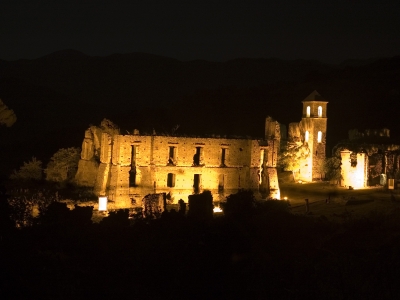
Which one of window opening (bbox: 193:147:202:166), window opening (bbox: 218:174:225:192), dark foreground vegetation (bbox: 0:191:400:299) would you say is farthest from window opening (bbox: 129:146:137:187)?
dark foreground vegetation (bbox: 0:191:400:299)

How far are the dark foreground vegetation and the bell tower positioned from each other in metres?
20.9

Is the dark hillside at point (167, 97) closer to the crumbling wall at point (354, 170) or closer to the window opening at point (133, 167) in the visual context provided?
Answer: the window opening at point (133, 167)

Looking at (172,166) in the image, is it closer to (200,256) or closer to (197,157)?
(197,157)

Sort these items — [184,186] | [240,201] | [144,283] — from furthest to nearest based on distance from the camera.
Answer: [184,186], [240,201], [144,283]

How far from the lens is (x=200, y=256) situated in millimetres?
26828

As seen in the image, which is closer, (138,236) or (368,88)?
(138,236)

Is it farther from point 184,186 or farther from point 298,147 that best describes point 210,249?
point 298,147

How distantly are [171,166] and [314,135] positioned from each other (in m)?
19.6

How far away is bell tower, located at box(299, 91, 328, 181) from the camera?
56.4 metres

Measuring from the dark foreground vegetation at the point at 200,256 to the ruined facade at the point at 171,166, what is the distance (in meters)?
6.59

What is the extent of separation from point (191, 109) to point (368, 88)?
80.1 ft

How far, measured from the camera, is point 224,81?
145375mm

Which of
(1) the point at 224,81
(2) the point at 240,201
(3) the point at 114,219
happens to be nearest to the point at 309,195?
(2) the point at 240,201

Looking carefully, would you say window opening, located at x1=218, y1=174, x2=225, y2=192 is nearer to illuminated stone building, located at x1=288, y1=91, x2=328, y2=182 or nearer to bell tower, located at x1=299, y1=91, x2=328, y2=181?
illuminated stone building, located at x1=288, y1=91, x2=328, y2=182
